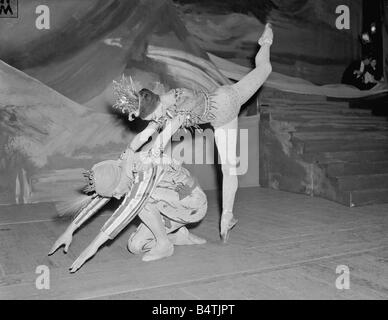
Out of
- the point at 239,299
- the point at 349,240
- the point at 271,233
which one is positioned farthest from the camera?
the point at 271,233

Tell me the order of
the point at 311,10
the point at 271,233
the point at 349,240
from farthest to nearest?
the point at 311,10 → the point at 271,233 → the point at 349,240

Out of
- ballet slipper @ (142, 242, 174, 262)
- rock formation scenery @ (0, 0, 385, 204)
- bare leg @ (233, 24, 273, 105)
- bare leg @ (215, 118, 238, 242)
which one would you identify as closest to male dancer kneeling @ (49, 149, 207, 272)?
ballet slipper @ (142, 242, 174, 262)

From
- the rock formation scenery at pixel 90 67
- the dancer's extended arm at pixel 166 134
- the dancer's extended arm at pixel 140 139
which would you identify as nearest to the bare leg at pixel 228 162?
the dancer's extended arm at pixel 166 134

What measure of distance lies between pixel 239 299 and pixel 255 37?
5200 mm

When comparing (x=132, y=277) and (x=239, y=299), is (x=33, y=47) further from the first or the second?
(x=239, y=299)

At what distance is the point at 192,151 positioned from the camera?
604cm

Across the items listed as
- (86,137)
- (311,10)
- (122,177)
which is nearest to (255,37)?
(311,10)

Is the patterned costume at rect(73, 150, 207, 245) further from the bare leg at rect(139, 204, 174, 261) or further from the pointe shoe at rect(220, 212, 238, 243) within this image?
the pointe shoe at rect(220, 212, 238, 243)

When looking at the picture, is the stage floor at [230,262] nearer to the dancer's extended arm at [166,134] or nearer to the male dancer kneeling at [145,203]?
the male dancer kneeling at [145,203]

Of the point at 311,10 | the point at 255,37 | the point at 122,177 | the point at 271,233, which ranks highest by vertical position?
the point at 311,10

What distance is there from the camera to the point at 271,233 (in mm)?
3453

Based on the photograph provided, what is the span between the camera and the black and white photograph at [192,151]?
2.41 meters

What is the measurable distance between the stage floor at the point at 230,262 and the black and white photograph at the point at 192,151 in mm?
Result: 15

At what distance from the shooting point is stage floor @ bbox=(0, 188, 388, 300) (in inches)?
84.6
